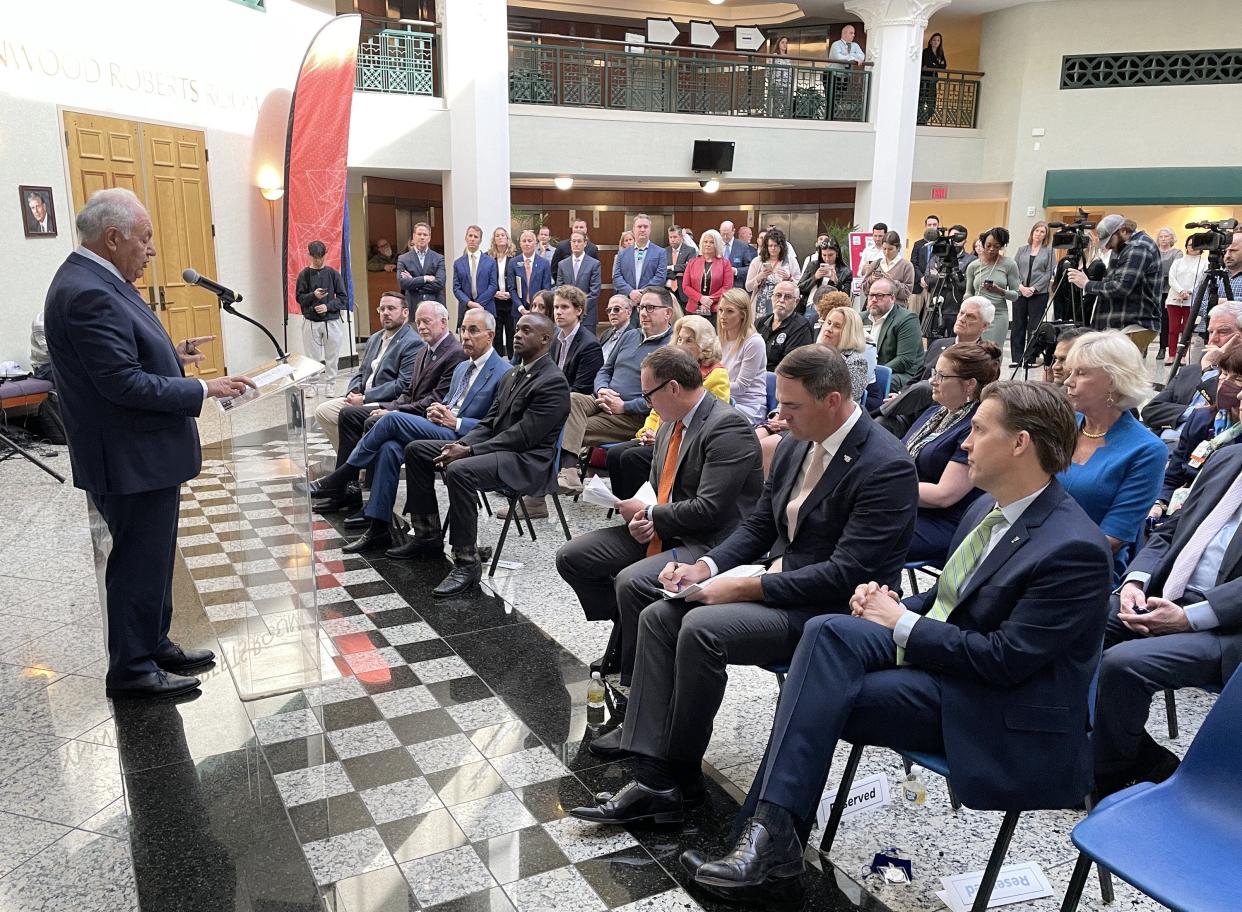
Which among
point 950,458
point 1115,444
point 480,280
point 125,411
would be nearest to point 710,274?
point 480,280

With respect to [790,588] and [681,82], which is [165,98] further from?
[790,588]

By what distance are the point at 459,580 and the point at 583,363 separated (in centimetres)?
198

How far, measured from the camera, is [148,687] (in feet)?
11.1

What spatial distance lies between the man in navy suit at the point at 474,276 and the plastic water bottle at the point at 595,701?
793 cm

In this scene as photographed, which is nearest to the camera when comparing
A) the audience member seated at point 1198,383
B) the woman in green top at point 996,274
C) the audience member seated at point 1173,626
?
the audience member seated at point 1173,626

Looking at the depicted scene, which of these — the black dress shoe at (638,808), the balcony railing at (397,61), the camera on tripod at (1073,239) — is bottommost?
the black dress shoe at (638,808)

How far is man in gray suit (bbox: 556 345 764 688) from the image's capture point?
127 inches

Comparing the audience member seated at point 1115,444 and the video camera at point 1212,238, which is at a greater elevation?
the video camera at point 1212,238

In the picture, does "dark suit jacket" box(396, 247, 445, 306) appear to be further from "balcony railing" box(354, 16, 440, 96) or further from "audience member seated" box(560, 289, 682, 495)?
"audience member seated" box(560, 289, 682, 495)

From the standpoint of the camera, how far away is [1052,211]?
56.8ft

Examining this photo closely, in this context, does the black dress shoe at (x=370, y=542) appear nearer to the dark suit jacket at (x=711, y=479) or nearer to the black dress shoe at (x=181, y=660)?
the black dress shoe at (x=181, y=660)

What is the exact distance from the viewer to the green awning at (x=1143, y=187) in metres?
15.9

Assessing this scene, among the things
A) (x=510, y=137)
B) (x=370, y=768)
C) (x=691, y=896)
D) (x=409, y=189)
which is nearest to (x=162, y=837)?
(x=370, y=768)

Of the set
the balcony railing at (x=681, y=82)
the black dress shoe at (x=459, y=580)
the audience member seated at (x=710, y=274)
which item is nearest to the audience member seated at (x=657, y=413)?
the black dress shoe at (x=459, y=580)
